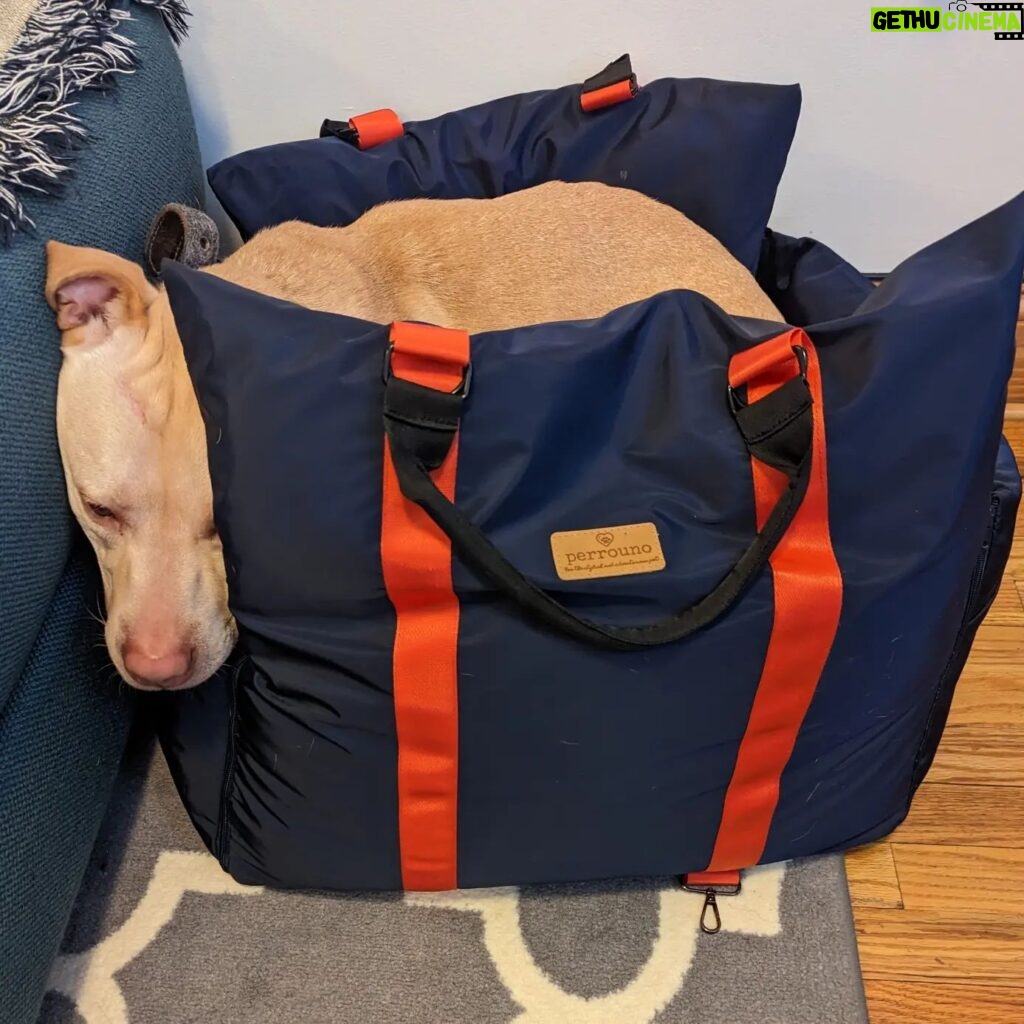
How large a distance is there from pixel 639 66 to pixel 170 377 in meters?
1.03

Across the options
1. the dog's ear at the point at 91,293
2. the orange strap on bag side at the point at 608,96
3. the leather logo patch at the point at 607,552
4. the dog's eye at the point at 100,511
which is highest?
the orange strap on bag side at the point at 608,96

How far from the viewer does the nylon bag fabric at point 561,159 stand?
146 centimetres

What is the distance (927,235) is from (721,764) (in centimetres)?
127

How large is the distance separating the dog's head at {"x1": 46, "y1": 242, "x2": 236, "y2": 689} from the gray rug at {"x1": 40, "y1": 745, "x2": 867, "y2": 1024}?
0.37 metres

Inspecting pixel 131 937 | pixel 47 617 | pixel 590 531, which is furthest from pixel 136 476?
pixel 131 937

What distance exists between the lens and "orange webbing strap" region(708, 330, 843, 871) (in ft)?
3.00

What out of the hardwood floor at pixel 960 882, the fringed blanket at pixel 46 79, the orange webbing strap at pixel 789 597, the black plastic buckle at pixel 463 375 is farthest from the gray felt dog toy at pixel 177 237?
the hardwood floor at pixel 960 882

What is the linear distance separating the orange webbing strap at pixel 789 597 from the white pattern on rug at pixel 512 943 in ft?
0.69

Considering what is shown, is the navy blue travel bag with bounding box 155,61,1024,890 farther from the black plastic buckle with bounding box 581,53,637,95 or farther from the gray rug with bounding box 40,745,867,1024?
the black plastic buckle with bounding box 581,53,637,95

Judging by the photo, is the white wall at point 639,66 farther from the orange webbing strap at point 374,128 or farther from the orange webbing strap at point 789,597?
the orange webbing strap at point 789,597

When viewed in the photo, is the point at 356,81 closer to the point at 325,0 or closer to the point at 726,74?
the point at 325,0

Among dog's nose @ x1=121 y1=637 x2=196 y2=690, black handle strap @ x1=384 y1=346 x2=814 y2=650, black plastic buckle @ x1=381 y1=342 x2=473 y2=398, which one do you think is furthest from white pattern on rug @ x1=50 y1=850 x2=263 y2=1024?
black plastic buckle @ x1=381 y1=342 x2=473 y2=398

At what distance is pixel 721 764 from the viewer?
106 cm

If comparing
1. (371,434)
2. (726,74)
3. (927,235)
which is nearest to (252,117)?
(726,74)
